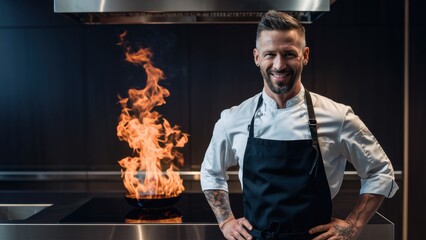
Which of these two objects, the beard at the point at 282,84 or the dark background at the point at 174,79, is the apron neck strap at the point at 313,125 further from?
the dark background at the point at 174,79

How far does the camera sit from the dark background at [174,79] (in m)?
3.28

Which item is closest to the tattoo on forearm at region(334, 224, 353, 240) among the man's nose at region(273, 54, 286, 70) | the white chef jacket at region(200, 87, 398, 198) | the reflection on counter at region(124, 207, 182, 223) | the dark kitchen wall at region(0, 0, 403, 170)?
the white chef jacket at region(200, 87, 398, 198)

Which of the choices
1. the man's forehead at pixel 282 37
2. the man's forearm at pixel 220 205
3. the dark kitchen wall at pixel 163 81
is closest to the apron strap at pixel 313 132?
the man's forehead at pixel 282 37

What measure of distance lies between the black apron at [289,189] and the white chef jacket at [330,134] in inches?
1.2

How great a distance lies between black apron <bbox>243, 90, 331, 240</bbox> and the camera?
1469 millimetres

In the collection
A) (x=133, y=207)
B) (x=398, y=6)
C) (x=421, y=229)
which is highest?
(x=398, y=6)

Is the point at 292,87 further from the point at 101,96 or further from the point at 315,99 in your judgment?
the point at 101,96

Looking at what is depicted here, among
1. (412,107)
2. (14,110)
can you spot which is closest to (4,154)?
(14,110)

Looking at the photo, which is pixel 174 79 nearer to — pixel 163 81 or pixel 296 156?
pixel 163 81

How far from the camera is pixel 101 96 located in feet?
11.0

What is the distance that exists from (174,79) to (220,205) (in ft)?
5.80

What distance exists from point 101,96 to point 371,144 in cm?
223

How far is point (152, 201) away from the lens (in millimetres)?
2068

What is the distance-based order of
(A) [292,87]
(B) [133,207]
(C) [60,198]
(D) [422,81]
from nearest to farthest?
(A) [292,87]
(B) [133,207]
(C) [60,198]
(D) [422,81]
